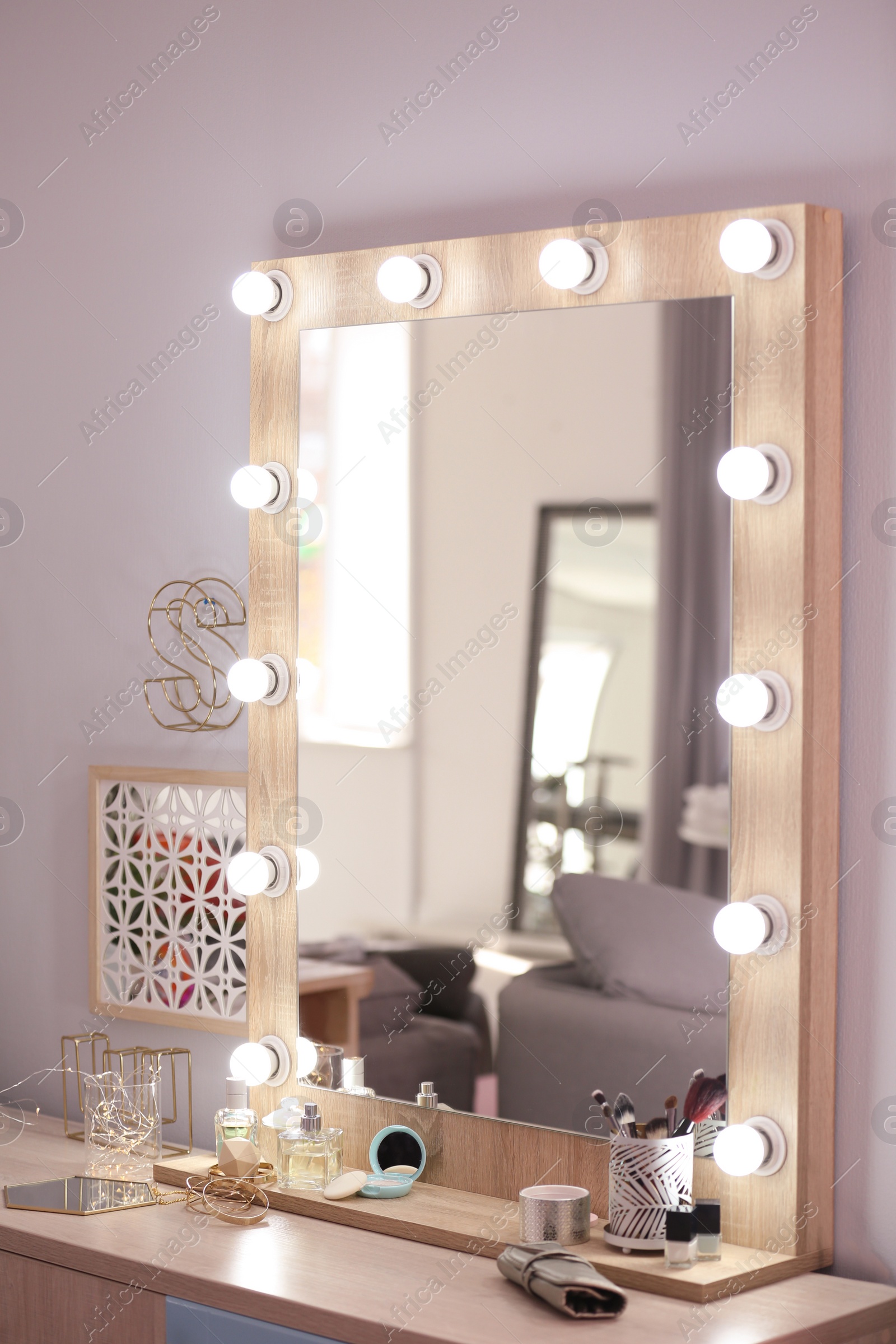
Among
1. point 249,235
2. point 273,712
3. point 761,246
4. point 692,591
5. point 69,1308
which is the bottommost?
point 69,1308

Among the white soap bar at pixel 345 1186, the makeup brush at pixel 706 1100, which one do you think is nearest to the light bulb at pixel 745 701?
the makeup brush at pixel 706 1100

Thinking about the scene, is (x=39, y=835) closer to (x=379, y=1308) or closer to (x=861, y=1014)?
(x=379, y=1308)

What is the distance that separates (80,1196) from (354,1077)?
373mm

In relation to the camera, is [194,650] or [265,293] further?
[194,650]

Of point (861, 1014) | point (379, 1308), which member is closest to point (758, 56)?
point (861, 1014)

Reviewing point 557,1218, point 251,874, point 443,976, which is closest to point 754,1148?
point 557,1218

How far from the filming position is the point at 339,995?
6.52 feet

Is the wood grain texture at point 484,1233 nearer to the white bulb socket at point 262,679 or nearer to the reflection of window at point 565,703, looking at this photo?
the reflection of window at point 565,703

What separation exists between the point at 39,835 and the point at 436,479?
97 centimetres

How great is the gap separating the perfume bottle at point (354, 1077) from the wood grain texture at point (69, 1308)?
15.5 inches

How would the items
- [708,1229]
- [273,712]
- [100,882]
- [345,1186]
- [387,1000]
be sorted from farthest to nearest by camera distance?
[100,882] < [273,712] < [387,1000] < [345,1186] < [708,1229]

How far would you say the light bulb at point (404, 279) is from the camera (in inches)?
74.4

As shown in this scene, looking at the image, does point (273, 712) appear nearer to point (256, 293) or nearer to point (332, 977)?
point (332, 977)

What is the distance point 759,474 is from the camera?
5.34 ft
